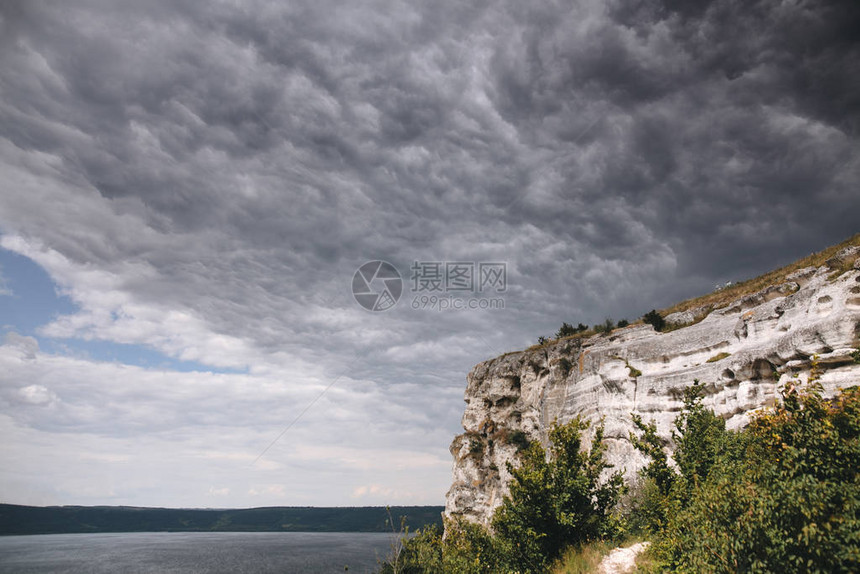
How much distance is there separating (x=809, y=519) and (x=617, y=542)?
1151cm

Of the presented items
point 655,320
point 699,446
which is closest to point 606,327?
point 655,320

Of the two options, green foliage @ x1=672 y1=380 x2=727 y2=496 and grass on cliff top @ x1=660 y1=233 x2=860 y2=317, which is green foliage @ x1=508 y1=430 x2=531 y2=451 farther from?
green foliage @ x1=672 y1=380 x2=727 y2=496

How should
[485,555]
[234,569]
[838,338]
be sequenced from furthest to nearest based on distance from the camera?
[234,569]
[838,338]
[485,555]

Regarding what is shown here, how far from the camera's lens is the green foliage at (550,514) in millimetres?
16266

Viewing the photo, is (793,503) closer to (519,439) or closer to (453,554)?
(453,554)

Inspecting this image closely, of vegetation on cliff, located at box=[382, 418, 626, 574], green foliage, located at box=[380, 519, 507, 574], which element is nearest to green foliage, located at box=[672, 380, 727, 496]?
vegetation on cliff, located at box=[382, 418, 626, 574]

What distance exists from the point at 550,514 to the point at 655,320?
28.9 meters

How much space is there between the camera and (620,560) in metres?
15.6

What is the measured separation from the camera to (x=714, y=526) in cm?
866

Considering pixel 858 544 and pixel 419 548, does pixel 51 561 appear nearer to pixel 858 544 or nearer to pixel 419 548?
pixel 419 548

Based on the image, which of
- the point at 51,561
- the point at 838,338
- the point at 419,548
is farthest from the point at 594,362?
the point at 51,561

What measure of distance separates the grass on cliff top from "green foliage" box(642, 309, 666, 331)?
202 cm

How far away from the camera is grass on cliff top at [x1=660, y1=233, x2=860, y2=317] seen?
29500 millimetres

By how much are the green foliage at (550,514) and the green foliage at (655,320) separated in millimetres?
25755
